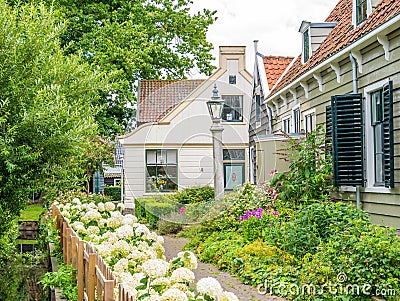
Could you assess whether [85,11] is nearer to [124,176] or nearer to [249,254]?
[124,176]

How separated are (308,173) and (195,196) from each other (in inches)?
457

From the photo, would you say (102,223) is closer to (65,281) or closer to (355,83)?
(65,281)

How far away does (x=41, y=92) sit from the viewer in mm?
9766

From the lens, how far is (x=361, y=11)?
1185 cm

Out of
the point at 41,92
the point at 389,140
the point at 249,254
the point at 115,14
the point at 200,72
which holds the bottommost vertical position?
the point at 249,254

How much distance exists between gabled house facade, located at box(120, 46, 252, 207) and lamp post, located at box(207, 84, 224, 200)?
477 inches

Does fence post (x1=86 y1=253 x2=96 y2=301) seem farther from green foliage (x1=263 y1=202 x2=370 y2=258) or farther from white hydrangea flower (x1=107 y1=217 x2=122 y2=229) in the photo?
green foliage (x1=263 y1=202 x2=370 y2=258)

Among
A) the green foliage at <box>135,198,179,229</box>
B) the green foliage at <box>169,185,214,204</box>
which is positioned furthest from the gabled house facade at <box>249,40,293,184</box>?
the green foliage at <box>135,198,179,229</box>

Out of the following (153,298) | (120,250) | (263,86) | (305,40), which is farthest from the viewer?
(263,86)

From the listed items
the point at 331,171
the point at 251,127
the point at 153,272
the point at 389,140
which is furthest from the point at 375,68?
the point at 251,127

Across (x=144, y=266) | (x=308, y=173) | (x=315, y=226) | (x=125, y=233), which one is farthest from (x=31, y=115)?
(x=308, y=173)

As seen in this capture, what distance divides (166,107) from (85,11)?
6.50m

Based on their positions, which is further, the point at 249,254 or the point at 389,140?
the point at 249,254

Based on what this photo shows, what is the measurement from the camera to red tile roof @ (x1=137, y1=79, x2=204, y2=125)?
100 feet
